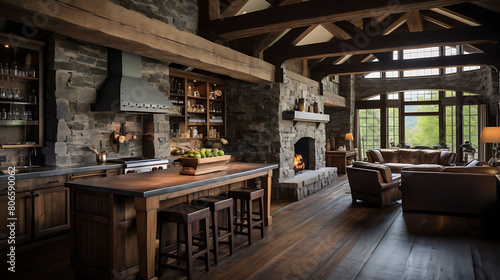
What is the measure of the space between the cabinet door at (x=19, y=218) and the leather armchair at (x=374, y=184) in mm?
5417

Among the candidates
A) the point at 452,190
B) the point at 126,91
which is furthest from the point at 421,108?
the point at 126,91

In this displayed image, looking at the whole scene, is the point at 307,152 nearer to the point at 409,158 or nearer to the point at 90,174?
the point at 409,158

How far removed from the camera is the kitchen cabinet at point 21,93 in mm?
4551

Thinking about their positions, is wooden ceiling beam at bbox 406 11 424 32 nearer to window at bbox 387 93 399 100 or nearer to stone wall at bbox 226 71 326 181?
stone wall at bbox 226 71 326 181

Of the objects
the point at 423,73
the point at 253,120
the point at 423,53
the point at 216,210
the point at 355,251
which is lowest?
the point at 355,251

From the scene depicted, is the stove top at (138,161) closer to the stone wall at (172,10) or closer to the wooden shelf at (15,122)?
the wooden shelf at (15,122)

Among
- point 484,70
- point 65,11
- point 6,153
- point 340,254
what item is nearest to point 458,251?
point 340,254

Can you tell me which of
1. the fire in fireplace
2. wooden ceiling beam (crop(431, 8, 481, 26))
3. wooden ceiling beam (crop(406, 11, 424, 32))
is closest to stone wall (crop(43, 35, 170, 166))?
the fire in fireplace

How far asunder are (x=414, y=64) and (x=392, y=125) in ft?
20.5

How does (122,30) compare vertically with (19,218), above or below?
above

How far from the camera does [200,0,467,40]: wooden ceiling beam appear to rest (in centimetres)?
460

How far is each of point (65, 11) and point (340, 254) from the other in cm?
398

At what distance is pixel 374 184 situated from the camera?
A: 6465 millimetres

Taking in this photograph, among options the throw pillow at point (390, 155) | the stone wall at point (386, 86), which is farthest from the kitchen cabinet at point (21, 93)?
the stone wall at point (386, 86)
